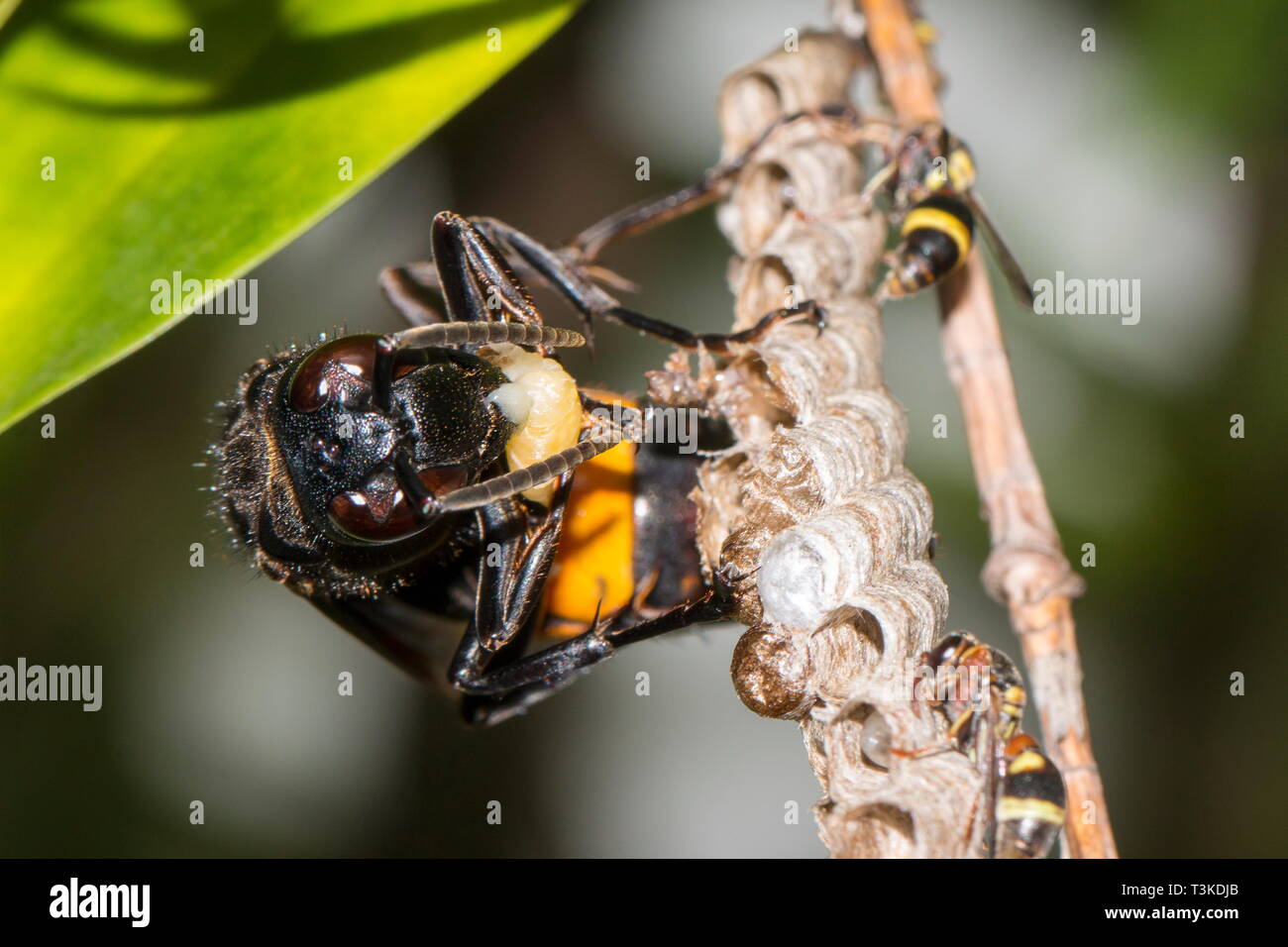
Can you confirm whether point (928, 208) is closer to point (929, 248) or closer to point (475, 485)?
point (929, 248)

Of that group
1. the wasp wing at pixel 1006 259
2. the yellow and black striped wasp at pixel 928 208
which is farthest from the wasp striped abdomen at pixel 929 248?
the wasp wing at pixel 1006 259

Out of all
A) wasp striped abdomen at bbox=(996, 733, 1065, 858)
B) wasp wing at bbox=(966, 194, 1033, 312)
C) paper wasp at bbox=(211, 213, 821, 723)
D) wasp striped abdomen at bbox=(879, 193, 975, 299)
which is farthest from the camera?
wasp wing at bbox=(966, 194, 1033, 312)

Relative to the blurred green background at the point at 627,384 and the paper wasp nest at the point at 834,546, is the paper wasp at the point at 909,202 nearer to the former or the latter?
the paper wasp nest at the point at 834,546

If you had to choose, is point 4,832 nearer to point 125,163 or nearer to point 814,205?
point 125,163

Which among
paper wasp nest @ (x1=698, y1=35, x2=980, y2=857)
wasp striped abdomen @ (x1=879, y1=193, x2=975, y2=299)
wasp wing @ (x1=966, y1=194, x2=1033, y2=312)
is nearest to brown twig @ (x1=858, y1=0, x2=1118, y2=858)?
wasp striped abdomen @ (x1=879, y1=193, x2=975, y2=299)

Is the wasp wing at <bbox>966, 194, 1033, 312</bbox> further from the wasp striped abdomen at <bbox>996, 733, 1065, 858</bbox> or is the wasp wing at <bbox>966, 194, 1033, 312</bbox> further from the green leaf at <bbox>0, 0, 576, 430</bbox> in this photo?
the wasp striped abdomen at <bbox>996, 733, 1065, 858</bbox>
